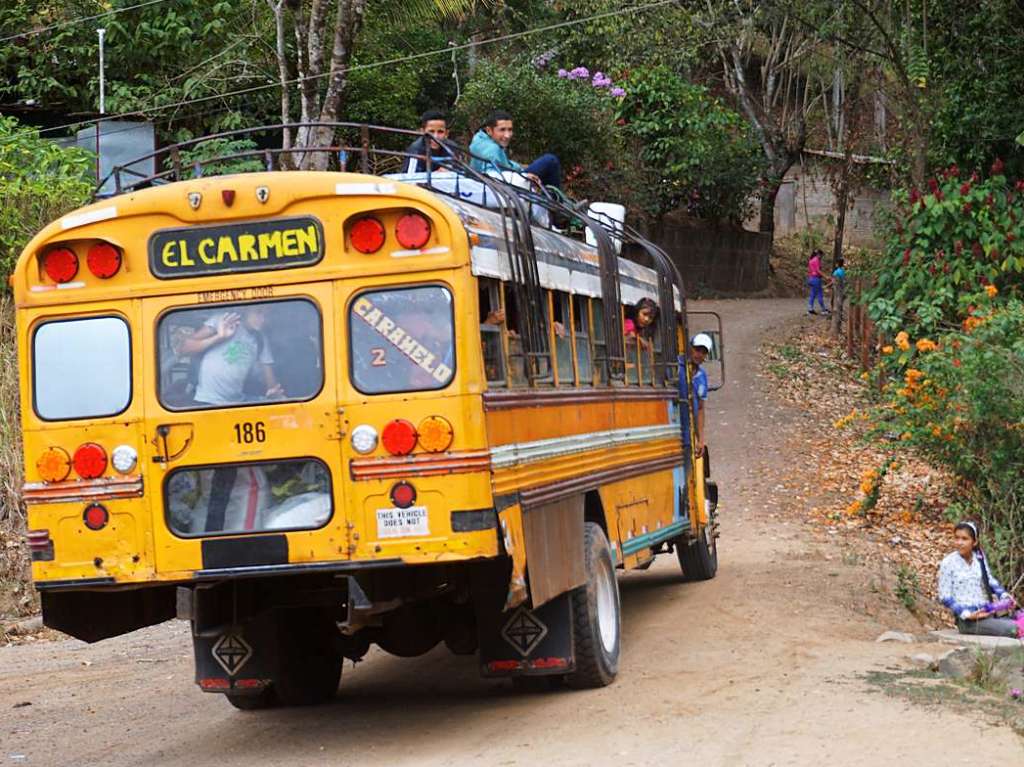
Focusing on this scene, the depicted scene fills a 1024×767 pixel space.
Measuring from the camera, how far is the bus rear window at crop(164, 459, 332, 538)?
7.45m

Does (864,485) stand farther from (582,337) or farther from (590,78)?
(590,78)

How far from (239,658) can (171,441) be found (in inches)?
71.5

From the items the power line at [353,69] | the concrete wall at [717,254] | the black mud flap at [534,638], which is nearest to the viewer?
the black mud flap at [534,638]

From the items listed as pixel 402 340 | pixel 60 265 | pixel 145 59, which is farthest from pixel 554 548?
pixel 145 59

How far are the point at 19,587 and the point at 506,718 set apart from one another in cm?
707

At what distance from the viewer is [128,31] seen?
25.8 metres

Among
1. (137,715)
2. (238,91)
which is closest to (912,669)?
(137,715)

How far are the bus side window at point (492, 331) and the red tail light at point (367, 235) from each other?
1.91 feet

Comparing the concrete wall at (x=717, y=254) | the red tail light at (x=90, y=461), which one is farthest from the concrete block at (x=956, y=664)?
the concrete wall at (x=717, y=254)

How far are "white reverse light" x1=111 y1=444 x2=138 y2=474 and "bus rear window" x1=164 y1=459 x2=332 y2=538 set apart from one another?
207 mm

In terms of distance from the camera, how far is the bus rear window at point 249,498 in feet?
24.4

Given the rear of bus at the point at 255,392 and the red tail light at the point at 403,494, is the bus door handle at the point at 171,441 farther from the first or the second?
the red tail light at the point at 403,494

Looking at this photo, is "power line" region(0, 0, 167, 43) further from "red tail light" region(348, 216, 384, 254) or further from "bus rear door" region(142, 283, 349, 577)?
"red tail light" region(348, 216, 384, 254)

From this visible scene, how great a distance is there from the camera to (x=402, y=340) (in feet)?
24.4
